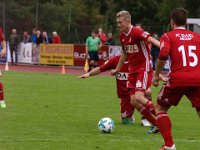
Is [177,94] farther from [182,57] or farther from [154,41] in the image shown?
[154,41]

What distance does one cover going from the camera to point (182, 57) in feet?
28.5

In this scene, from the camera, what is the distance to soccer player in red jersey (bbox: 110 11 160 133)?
35.2 ft

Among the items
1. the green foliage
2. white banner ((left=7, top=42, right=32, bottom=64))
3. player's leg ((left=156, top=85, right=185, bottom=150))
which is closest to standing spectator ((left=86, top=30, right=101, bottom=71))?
white banner ((left=7, top=42, right=32, bottom=64))

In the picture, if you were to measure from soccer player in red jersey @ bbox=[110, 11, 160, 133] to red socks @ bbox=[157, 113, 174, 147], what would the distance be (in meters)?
1.77

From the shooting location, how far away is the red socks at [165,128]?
8.69 m

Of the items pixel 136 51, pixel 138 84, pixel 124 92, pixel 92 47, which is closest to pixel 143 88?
pixel 138 84

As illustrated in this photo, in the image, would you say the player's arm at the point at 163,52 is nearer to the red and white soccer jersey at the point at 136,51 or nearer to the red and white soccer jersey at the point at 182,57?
the red and white soccer jersey at the point at 182,57

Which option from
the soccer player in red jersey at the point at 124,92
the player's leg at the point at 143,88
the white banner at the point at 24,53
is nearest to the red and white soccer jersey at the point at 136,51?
the player's leg at the point at 143,88

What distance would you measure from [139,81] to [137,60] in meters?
0.42

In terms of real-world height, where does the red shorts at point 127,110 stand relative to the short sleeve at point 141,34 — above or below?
below

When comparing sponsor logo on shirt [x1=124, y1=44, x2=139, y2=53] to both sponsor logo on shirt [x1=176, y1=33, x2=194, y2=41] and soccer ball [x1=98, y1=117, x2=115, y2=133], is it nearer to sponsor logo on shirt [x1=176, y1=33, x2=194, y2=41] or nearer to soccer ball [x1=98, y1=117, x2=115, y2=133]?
soccer ball [x1=98, y1=117, x2=115, y2=133]

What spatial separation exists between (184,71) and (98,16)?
5509 centimetres

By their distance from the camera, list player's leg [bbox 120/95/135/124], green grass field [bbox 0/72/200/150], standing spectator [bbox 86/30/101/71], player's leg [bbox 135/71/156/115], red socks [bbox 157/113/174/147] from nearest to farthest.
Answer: red socks [bbox 157/113/174/147], green grass field [bbox 0/72/200/150], player's leg [bbox 135/71/156/115], player's leg [bbox 120/95/135/124], standing spectator [bbox 86/30/101/71]

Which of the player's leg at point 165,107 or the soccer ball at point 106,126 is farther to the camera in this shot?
the soccer ball at point 106,126
